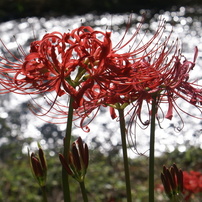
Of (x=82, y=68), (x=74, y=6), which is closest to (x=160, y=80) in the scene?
(x=82, y=68)

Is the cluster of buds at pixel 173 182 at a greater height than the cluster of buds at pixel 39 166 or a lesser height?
lesser

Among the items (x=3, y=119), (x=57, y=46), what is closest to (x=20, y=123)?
(x=3, y=119)

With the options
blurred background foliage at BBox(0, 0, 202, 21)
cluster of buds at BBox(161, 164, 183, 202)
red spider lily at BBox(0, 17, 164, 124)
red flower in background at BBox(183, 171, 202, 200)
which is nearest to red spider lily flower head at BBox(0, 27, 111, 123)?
red spider lily at BBox(0, 17, 164, 124)

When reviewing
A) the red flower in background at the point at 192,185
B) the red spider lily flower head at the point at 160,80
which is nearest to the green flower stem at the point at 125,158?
the red spider lily flower head at the point at 160,80

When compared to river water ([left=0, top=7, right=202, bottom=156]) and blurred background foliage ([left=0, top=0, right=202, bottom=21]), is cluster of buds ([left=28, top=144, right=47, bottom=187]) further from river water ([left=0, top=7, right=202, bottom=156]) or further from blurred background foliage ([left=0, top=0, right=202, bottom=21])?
blurred background foliage ([left=0, top=0, right=202, bottom=21])

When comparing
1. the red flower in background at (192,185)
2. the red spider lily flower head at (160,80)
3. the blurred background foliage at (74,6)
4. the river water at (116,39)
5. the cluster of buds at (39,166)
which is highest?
the blurred background foliage at (74,6)

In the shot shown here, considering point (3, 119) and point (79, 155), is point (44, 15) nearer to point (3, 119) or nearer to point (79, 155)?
point (3, 119)

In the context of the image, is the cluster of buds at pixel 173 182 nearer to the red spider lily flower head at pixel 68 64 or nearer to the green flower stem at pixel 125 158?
the green flower stem at pixel 125 158

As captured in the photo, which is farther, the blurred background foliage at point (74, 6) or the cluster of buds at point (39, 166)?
the blurred background foliage at point (74, 6)
